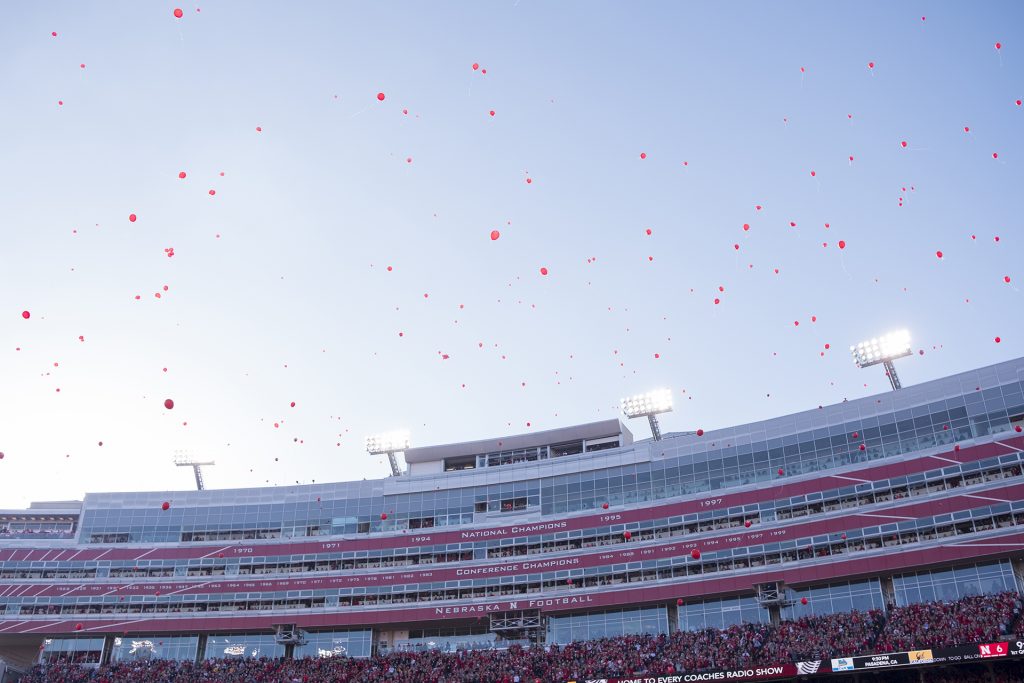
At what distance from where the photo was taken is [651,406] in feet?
211

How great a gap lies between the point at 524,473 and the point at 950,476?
28099 millimetres

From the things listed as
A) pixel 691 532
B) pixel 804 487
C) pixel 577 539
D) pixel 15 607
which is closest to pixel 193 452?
pixel 15 607

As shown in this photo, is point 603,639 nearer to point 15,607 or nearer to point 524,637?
point 524,637

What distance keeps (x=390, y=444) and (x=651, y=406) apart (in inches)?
872

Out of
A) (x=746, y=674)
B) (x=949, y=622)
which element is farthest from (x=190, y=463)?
(x=949, y=622)

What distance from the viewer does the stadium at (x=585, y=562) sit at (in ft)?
160

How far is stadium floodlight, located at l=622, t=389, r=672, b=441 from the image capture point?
64.1 m

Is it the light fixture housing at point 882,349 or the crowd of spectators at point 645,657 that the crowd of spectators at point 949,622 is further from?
the light fixture housing at point 882,349

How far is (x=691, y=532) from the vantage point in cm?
5759

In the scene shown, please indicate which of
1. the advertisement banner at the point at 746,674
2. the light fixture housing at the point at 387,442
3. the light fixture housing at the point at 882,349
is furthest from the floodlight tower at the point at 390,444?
the light fixture housing at the point at 882,349

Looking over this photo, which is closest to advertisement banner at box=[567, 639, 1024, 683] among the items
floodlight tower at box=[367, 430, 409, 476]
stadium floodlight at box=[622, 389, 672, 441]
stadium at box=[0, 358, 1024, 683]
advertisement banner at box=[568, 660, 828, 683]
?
advertisement banner at box=[568, 660, 828, 683]

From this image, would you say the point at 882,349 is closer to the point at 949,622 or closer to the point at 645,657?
Answer: the point at 949,622

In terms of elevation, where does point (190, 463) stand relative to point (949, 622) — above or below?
above

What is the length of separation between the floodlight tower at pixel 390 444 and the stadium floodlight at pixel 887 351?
35500 millimetres
